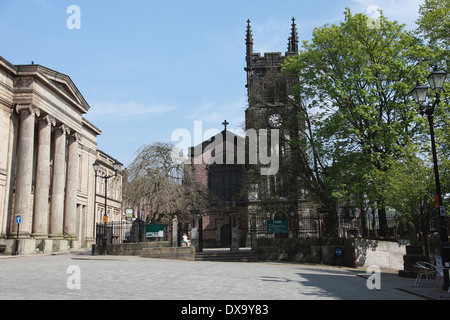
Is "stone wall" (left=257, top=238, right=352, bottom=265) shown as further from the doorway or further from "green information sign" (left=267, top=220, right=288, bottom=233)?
the doorway

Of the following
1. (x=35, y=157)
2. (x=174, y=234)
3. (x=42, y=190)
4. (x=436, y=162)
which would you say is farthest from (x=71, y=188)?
(x=436, y=162)

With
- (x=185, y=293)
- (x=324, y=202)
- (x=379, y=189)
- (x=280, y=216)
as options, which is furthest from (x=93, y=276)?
(x=280, y=216)

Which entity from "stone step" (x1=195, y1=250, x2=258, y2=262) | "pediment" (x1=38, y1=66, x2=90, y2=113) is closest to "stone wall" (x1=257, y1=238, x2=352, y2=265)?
"stone step" (x1=195, y1=250, x2=258, y2=262)

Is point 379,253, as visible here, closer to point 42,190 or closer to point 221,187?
point 42,190

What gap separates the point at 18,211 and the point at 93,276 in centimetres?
2015

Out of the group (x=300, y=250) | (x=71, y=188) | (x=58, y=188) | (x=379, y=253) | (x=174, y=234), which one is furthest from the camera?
(x=71, y=188)

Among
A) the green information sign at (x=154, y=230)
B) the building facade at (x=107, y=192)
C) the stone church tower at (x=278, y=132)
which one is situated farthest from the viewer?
the building facade at (x=107, y=192)

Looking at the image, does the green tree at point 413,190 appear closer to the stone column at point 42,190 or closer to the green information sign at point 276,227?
the green information sign at point 276,227

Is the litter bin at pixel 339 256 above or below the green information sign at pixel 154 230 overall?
below

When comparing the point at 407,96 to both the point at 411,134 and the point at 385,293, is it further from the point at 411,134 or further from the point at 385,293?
the point at 385,293

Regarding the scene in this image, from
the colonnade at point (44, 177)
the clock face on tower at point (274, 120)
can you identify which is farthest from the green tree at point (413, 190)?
the colonnade at point (44, 177)

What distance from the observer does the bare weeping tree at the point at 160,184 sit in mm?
33828

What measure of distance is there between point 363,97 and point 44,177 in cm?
2501

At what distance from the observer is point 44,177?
33469mm
